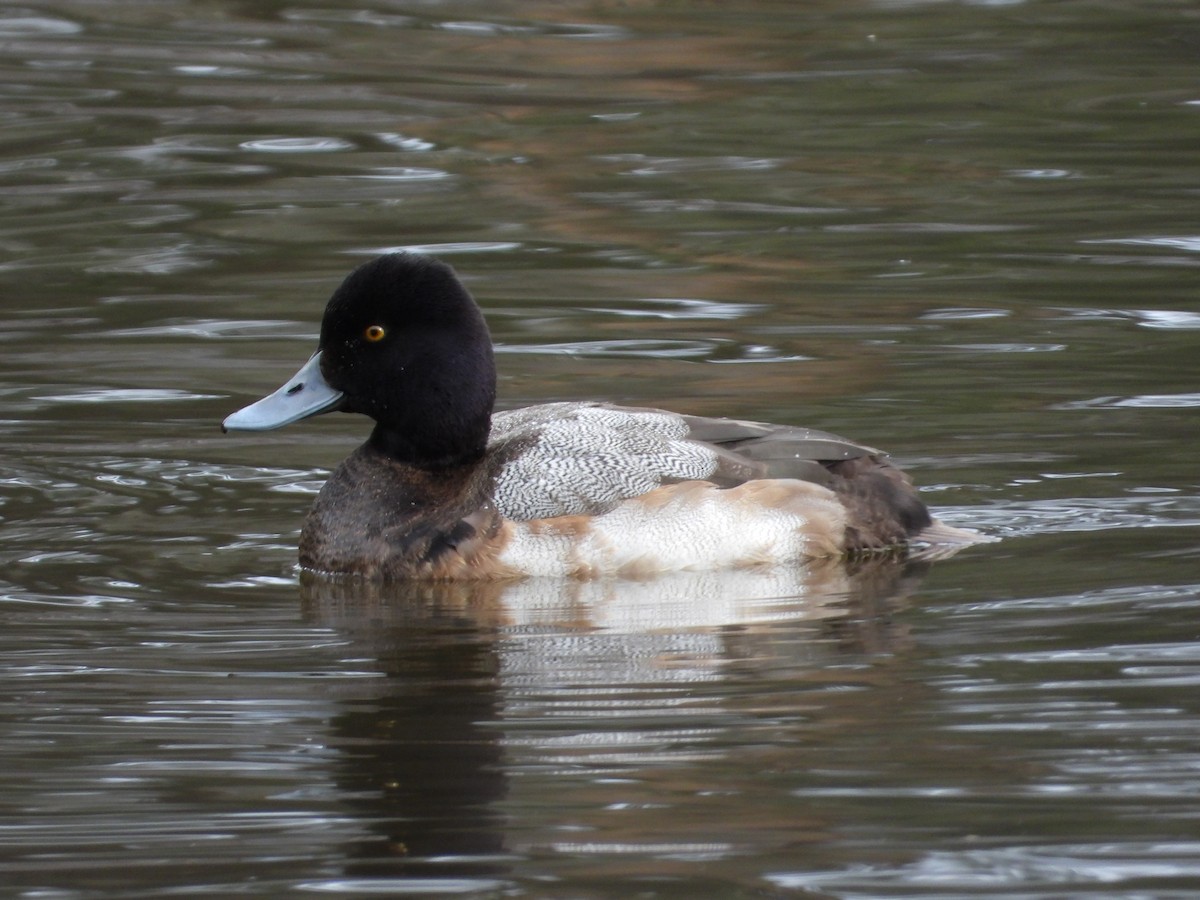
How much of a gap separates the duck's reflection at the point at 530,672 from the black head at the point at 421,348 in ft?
1.91

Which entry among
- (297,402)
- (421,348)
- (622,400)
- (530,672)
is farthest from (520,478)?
(622,400)

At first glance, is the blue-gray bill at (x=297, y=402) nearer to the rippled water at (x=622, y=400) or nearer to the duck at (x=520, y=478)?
the duck at (x=520, y=478)

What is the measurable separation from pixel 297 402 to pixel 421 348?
47 centimetres

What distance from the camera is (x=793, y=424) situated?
8.45m

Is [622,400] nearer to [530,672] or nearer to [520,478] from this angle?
[520,478]

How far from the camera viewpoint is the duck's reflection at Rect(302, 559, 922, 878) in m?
4.79

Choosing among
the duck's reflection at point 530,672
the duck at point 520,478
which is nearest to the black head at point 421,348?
the duck at point 520,478

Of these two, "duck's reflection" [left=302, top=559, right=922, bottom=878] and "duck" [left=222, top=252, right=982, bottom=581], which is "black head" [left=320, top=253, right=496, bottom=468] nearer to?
"duck" [left=222, top=252, right=982, bottom=581]

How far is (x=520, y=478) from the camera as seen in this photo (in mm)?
6918

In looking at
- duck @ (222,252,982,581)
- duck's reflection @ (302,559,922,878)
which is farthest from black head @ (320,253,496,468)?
duck's reflection @ (302,559,922,878)

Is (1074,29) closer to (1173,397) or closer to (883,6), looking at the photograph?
Result: (883,6)

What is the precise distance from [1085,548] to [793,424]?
1861 millimetres

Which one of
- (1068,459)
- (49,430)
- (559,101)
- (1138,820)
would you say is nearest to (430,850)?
(1138,820)

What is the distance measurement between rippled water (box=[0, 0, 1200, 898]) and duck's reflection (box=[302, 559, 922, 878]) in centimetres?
2
